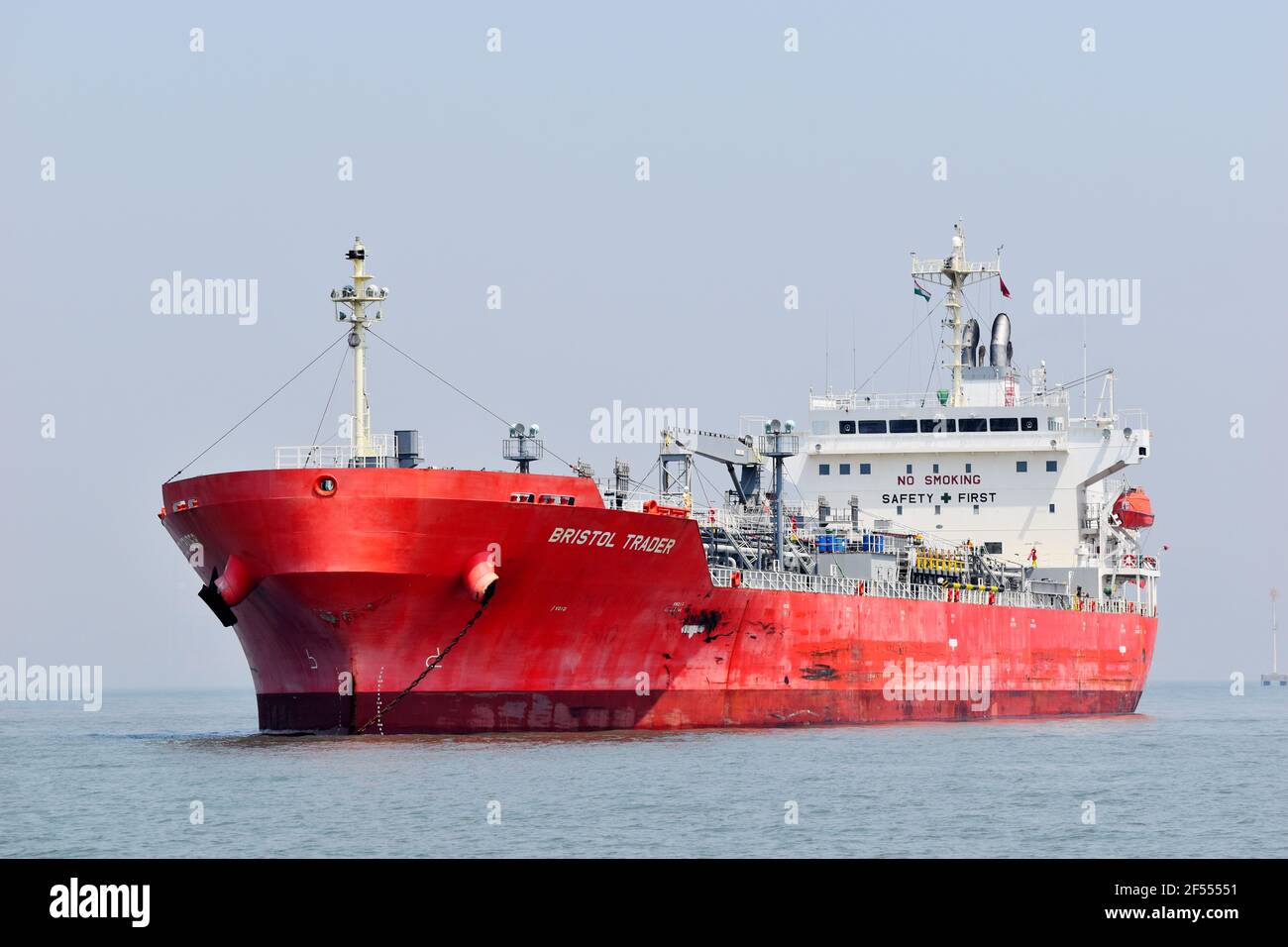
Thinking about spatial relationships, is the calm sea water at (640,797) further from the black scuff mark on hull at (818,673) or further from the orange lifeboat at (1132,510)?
the orange lifeboat at (1132,510)

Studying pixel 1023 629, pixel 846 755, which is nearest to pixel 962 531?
pixel 1023 629

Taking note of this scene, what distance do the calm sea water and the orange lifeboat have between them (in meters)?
16.1

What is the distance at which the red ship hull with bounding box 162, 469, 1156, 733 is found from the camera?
30.2m

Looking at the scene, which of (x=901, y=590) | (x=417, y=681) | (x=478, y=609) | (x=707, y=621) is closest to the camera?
(x=478, y=609)

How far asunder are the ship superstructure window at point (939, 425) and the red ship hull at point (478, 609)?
12266mm

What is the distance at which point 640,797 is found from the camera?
2488cm

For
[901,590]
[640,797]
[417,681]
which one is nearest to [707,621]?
[417,681]

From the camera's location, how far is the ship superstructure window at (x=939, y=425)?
4862cm

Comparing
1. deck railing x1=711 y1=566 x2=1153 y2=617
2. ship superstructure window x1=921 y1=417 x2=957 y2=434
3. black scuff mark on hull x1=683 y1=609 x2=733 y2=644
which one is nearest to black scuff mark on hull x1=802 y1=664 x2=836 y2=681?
deck railing x1=711 y1=566 x2=1153 y2=617

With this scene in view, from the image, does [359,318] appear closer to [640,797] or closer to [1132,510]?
[640,797]

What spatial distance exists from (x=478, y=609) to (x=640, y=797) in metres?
7.15

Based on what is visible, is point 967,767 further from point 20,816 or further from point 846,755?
point 20,816

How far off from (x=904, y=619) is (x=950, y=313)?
13.7 metres

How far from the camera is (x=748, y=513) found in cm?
4103
